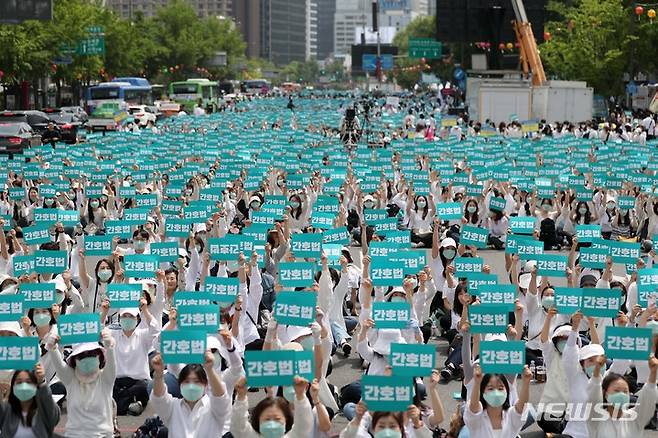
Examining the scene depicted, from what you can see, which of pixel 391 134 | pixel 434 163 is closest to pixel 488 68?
pixel 391 134

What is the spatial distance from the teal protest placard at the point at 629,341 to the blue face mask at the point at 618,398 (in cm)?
86

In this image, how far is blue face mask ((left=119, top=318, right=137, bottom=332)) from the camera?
39.1 feet

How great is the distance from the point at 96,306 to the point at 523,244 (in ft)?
15.3

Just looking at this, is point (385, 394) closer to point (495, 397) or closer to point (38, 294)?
point (495, 397)

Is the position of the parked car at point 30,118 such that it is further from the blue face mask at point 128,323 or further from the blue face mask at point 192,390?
the blue face mask at point 192,390

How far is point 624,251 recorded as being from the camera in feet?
49.7

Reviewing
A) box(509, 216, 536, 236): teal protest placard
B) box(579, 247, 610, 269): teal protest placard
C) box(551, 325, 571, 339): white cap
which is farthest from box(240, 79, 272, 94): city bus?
box(551, 325, 571, 339): white cap

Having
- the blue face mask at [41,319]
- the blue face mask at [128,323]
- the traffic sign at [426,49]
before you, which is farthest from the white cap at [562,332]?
the traffic sign at [426,49]

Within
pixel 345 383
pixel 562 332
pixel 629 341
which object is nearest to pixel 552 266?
pixel 345 383

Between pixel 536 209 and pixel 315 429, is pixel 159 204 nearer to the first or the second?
pixel 536 209

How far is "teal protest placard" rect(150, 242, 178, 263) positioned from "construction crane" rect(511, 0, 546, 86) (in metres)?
44.9

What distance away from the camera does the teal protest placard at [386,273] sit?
13.1 meters

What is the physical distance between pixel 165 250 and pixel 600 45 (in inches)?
1842

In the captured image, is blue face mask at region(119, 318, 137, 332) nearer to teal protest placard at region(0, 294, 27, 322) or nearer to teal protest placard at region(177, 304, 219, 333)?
teal protest placard at region(0, 294, 27, 322)
